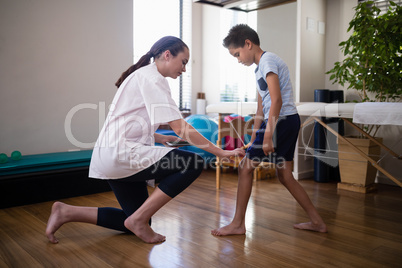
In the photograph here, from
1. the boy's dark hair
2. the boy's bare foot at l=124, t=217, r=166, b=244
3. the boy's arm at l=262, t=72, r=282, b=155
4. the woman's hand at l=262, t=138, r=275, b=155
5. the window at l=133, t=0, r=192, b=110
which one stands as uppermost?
the window at l=133, t=0, r=192, b=110

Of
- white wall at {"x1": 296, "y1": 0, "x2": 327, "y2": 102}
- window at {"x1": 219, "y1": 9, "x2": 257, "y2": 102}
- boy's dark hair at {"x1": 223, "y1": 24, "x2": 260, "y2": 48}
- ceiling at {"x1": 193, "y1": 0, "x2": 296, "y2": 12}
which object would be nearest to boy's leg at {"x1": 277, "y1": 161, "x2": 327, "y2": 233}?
boy's dark hair at {"x1": 223, "y1": 24, "x2": 260, "y2": 48}

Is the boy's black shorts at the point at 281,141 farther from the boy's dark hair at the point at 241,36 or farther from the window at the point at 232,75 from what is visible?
the window at the point at 232,75

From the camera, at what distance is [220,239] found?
6.28 ft

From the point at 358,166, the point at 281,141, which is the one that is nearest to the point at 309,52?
the point at 358,166

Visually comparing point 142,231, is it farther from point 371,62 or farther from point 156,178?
point 371,62

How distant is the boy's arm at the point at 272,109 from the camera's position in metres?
1.81

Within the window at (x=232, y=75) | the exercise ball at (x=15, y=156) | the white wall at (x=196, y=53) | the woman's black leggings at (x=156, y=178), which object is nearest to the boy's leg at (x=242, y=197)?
the woman's black leggings at (x=156, y=178)

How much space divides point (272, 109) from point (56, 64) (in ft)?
7.20

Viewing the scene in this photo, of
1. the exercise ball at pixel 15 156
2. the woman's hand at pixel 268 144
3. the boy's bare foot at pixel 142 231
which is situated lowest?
the boy's bare foot at pixel 142 231

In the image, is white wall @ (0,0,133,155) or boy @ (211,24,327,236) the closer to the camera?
boy @ (211,24,327,236)

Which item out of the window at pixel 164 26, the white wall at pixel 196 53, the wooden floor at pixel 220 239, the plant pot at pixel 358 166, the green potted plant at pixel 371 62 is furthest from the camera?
the white wall at pixel 196 53

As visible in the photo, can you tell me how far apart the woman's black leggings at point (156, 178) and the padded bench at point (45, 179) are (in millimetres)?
1006

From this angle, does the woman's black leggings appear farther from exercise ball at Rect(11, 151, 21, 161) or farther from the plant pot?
the plant pot

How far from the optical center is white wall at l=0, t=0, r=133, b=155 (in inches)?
115
